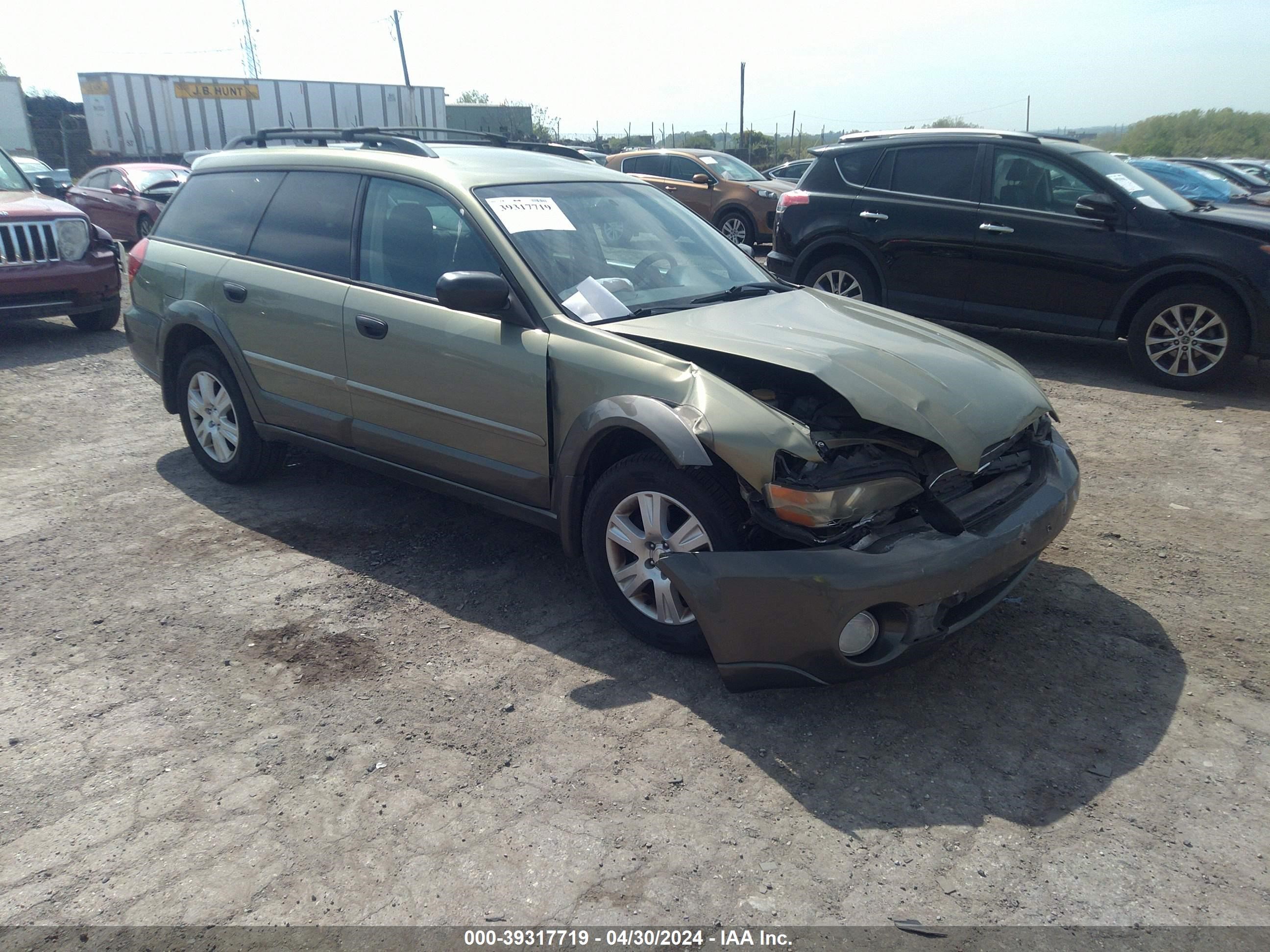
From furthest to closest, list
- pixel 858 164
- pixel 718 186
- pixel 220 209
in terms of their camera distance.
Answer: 1. pixel 718 186
2. pixel 858 164
3. pixel 220 209

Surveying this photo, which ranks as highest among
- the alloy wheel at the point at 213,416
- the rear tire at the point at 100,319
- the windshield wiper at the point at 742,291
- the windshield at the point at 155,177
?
the windshield at the point at 155,177

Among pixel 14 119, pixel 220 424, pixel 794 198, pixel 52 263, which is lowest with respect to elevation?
pixel 220 424

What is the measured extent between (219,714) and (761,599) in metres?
1.92

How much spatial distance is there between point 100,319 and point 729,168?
10.2m

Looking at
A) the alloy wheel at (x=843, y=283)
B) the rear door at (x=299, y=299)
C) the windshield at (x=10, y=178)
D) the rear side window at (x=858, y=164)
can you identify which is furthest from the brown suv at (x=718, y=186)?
the rear door at (x=299, y=299)

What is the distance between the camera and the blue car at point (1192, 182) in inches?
454

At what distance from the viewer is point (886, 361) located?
3.50 metres

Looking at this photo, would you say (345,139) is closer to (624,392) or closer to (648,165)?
(624,392)

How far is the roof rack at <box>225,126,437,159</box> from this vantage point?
184 inches

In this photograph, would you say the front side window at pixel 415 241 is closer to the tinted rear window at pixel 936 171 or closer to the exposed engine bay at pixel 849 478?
the exposed engine bay at pixel 849 478

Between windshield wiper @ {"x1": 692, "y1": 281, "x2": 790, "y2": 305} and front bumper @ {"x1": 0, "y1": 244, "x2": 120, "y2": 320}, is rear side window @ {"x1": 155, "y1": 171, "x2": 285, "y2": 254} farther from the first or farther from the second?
front bumper @ {"x1": 0, "y1": 244, "x2": 120, "y2": 320}

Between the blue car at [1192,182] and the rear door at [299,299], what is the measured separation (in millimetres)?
10054

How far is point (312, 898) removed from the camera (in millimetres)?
2455

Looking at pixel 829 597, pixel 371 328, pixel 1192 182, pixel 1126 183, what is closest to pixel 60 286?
pixel 371 328
